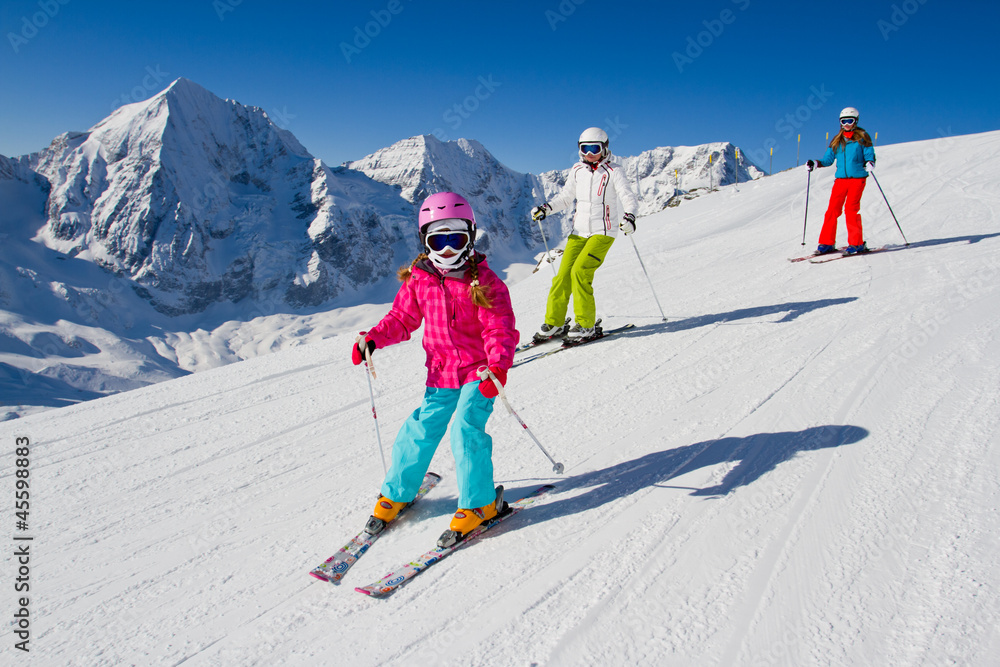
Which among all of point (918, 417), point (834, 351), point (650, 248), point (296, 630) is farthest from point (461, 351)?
point (650, 248)

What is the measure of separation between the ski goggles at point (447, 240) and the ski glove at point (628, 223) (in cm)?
321

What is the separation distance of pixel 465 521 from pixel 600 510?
0.75 metres

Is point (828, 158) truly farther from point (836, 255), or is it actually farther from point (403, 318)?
point (403, 318)

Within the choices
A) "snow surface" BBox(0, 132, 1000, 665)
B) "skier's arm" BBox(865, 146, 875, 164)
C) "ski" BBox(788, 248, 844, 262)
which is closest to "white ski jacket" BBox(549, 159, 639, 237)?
"snow surface" BBox(0, 132, 1000, 665)

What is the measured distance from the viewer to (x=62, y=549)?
10.1ft

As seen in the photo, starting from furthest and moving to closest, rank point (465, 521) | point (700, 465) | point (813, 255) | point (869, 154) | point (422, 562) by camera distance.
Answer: point (813, 255) < point (869, 154) < point (700, 465) < point (465, 521) < point (422, 562)

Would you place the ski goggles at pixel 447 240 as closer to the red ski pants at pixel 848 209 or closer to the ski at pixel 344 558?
the ski at pixel 344 558

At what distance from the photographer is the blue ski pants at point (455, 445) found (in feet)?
9.55

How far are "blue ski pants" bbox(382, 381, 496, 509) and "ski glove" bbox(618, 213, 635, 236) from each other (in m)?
3.47

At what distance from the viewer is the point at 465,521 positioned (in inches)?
114

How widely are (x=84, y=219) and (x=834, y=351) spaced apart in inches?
9457

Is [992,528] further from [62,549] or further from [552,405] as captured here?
[62,549]

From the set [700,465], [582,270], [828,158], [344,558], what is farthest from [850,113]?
[344,558]

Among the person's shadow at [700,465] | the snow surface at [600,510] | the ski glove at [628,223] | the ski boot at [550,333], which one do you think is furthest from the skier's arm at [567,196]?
the person's shadow at [700,465]
